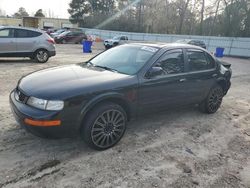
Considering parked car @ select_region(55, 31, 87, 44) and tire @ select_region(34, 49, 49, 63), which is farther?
parked car @ select_region(55, 31, 87, 44)

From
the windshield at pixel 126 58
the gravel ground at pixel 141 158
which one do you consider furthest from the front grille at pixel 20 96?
the windshield at pixel 126 58

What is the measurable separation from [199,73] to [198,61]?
27 centimetres

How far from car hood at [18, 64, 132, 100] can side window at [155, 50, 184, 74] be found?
80 centimetres

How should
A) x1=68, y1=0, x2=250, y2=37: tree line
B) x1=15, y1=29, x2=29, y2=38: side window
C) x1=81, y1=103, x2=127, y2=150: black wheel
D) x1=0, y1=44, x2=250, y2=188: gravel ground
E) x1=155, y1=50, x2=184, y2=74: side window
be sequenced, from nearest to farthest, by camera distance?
x1=0, y1=44, x2=250, y2=188: gravel ground
x1=81, y1=103, x2=127, y2=150: black wheel
x1=155, y1=50, x2=184, y2=74: side window
x1=15, y1=29, x2=29, y2=38: side window
x1=68, y1=0, x2=250, y2=37: tree line

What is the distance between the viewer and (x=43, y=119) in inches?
122

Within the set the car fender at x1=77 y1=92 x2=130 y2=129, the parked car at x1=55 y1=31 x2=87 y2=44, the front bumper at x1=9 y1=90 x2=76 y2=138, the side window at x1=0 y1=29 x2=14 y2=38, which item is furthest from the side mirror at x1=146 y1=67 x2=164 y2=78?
the parked car at x1=55 y1=31 x2=87 y2=44

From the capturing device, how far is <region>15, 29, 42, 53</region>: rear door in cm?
1037

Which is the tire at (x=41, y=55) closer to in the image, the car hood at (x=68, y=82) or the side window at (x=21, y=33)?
the side window at (x=21, y=33)

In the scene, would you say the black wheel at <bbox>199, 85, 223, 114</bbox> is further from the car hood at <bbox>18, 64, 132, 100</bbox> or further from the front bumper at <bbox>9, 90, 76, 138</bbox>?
the front bumper at <bbox>9, 90, 76, 138</bbox>

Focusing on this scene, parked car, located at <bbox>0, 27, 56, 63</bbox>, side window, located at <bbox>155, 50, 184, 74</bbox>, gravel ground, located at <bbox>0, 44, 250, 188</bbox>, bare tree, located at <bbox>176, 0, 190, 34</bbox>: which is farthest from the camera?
bare tree, located at <bbox>176, 0, 190, 34</bbox>

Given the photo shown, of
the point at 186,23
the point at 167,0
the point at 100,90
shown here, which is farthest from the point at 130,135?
the point at 167,0

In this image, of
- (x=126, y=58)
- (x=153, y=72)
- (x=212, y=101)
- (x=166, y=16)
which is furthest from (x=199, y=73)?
(x=166, y=16)

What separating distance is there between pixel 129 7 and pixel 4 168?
1963 inches

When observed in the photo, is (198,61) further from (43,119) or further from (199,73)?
(43,119)
